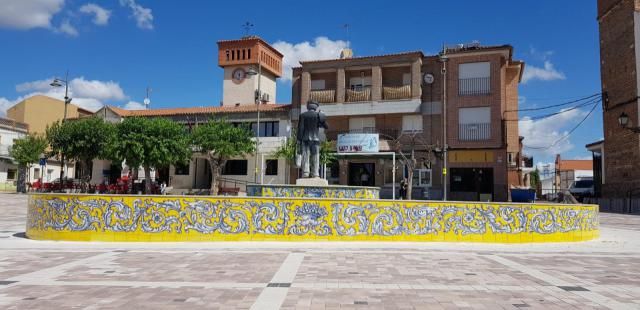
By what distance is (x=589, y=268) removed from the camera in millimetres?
8102

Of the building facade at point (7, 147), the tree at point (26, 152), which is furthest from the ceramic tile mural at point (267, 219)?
the building facade at point (7, 147)

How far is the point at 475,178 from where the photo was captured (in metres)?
29.4

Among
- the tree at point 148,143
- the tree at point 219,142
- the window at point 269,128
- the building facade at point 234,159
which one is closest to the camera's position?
the tree at point 148,143

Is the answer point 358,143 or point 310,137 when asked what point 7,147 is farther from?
point 310,137

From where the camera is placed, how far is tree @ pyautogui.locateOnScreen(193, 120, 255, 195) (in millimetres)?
29984

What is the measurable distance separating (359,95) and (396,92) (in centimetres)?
255

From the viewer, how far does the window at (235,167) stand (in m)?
35.0

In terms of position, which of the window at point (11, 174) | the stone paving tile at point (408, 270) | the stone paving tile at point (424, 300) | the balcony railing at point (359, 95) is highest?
the balcony railing at point (359, 95)

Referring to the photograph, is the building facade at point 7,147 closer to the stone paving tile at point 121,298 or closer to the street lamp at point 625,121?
the stone paving tile at point 121,298

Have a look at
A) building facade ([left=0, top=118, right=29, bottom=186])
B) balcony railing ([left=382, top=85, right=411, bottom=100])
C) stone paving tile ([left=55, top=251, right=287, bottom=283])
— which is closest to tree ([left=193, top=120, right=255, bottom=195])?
balcony railing ([left=382, top=85, right=411, bottom=100])

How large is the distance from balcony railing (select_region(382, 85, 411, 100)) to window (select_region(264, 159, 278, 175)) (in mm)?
9213

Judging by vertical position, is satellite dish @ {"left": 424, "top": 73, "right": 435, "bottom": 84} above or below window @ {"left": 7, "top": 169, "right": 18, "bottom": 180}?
above

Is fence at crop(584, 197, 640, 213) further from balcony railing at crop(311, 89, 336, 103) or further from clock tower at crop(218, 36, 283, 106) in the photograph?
clock tower at crop(218, 36, 283, 106)

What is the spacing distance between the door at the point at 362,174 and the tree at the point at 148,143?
1131 centimetres
